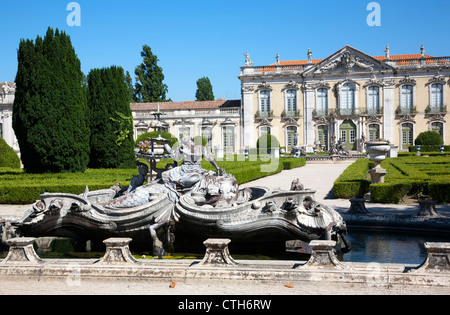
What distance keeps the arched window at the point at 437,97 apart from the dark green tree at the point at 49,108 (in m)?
29.4

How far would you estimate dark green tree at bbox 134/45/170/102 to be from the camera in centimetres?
4359

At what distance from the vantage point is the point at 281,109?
38750 mm

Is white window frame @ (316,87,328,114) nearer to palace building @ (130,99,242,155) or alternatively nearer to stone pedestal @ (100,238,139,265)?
palace building @ (130,99,242,155)

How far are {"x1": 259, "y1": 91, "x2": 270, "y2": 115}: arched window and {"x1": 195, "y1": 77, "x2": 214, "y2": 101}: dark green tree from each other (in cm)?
1226

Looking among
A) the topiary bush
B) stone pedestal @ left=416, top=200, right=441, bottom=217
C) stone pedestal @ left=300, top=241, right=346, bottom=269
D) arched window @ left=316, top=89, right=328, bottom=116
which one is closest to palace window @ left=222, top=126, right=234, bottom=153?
arched window @ left=316, top=89, right=328, bottom=116

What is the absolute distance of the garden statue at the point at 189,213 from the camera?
555 cm

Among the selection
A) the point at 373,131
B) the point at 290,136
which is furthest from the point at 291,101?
the point at 373,131

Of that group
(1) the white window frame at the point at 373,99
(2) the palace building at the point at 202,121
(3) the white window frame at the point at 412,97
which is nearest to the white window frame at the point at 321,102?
(1) the white window frame at the point at 373,99

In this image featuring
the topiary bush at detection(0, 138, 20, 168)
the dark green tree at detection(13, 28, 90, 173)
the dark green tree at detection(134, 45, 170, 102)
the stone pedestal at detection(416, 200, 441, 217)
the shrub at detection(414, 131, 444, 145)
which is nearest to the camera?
the stone pedestal at detection(416, 200, 441, 217)

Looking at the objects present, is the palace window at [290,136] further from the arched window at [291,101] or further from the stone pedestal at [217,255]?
the stone pedestal at [217,255]
